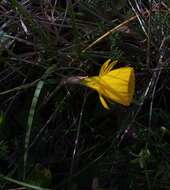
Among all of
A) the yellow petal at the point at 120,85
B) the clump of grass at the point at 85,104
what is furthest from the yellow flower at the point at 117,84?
the clump of grass at the point at 85,104

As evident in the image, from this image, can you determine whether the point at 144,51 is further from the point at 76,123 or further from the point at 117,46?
the point at 76,123

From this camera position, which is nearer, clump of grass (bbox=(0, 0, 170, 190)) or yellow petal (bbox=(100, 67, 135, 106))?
yellow petal (bbox=(100, 67, 135, 106))

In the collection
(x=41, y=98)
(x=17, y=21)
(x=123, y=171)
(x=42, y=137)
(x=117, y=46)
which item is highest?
(x=17, y=21)

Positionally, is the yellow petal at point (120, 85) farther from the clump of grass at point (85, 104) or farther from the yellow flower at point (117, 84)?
the clump of grass at point (85, 104)

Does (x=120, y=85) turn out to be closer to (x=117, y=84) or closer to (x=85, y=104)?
(x=117, y=84)

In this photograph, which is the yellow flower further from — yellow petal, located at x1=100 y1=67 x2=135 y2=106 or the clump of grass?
the clump of grass

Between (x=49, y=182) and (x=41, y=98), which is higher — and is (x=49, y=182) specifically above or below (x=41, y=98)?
below

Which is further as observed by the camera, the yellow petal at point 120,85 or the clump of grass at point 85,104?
the clump of grass at point 85,104

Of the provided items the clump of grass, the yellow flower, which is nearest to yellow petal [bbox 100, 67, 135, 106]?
the yellow flower

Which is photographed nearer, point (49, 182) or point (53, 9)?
point (49, 182)

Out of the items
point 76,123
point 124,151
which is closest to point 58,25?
point 76,123
